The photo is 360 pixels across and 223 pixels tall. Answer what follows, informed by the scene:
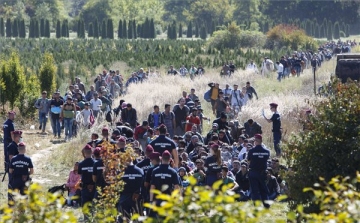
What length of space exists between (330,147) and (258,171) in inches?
122

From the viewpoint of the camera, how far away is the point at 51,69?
109 ft

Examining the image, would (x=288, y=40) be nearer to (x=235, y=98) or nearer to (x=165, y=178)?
(x=235, y=98)

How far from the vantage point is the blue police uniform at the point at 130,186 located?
13.9 metres

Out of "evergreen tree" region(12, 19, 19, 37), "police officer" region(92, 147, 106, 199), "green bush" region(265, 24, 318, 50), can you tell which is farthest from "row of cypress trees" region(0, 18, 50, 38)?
"police officer" region(92, 147, 106, 199)

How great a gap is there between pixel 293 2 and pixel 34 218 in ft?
373

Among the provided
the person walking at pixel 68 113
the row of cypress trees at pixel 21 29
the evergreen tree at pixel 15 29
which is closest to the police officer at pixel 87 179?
the person walking at pixel 68 113

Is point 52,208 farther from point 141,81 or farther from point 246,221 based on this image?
point 141,81

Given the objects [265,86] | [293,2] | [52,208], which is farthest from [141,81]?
[293,2]

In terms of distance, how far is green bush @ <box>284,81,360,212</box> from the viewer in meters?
12.7

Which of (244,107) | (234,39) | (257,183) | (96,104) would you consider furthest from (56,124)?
(234,39)

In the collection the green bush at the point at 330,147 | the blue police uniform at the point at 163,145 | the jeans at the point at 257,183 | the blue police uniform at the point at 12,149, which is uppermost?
the green bush at the point at 330,147

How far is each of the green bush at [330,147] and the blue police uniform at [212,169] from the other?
3.17 m

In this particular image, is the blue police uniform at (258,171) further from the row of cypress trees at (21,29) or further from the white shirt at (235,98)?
the row of cypress trees at (21,29)

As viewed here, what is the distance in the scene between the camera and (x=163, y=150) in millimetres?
16641
